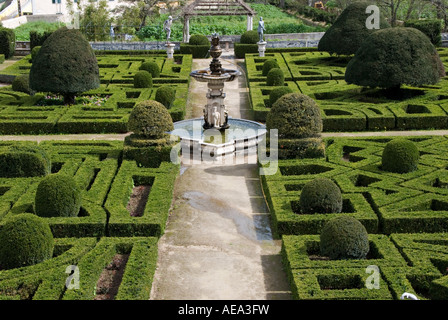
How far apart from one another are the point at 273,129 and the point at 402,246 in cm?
700

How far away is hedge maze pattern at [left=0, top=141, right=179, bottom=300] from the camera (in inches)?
477

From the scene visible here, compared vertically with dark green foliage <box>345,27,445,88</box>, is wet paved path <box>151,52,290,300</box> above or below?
below

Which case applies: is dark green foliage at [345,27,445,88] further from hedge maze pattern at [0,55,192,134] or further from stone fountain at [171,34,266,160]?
hedge maze pattern at [0,55,192,134]

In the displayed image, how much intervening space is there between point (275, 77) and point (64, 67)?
9.49 m

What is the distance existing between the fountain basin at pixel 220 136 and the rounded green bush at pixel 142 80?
561 cm

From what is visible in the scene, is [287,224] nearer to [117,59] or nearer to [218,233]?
[218,233]

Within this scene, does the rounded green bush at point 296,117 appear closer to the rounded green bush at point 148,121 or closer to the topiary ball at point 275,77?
the rounded green bush at point 148,121

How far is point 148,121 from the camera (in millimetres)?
19422

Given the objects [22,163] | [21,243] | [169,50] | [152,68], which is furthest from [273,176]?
[169,50]

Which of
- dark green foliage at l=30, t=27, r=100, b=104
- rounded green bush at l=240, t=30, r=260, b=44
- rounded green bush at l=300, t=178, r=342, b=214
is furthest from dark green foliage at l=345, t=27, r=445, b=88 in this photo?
rounded green bush at l=240, t=30, r=260, b=44

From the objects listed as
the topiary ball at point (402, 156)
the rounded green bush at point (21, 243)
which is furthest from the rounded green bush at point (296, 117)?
the rounded green bush at point (21, 243)

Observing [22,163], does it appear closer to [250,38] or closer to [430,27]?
[250,38]

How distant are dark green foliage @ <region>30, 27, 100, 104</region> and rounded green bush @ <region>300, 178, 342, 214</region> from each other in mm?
13647
